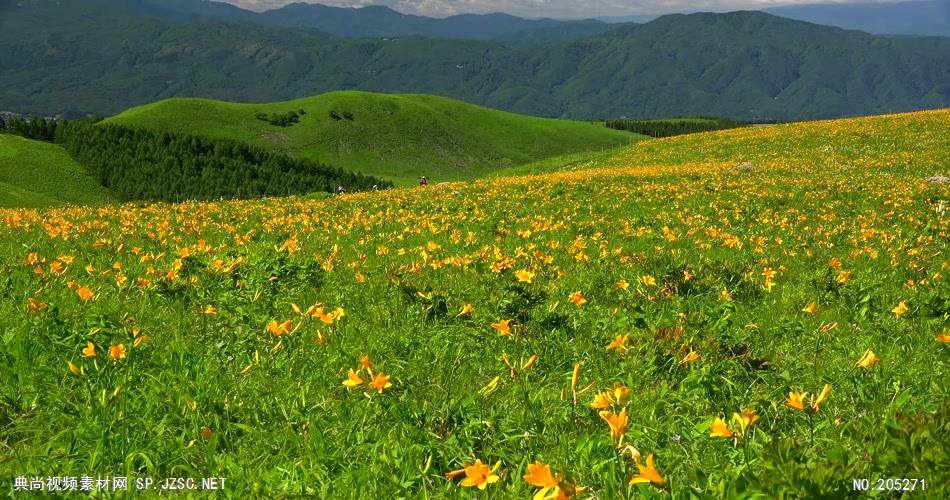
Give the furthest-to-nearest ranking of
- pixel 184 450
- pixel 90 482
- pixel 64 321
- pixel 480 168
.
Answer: pixel 480 168
pixel 64 321
pixel 184 450
pixel 90 482

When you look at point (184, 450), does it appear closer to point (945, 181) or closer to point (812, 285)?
point (812, 285)

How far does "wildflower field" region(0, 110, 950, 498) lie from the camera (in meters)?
2.76

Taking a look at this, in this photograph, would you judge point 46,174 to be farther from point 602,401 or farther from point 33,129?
point 602,401

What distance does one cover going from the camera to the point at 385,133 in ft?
606

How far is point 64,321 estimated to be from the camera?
15.2ft

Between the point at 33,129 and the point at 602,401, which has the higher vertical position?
the point at 602,401

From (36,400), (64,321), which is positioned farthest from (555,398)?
(64,321)

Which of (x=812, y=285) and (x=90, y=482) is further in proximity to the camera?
(x=812, y=285)

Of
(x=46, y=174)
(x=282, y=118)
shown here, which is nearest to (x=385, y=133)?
(x=282, y=118)

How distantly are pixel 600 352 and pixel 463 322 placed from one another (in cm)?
A: 136

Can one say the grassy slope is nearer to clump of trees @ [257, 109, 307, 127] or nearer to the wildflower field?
clump of trees @ [257, 109, 307, 127]

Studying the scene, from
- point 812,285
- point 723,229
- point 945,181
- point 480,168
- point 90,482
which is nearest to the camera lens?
point 90,482

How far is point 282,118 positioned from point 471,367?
199m

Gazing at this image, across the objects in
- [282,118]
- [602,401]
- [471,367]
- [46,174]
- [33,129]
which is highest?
[602,401]
